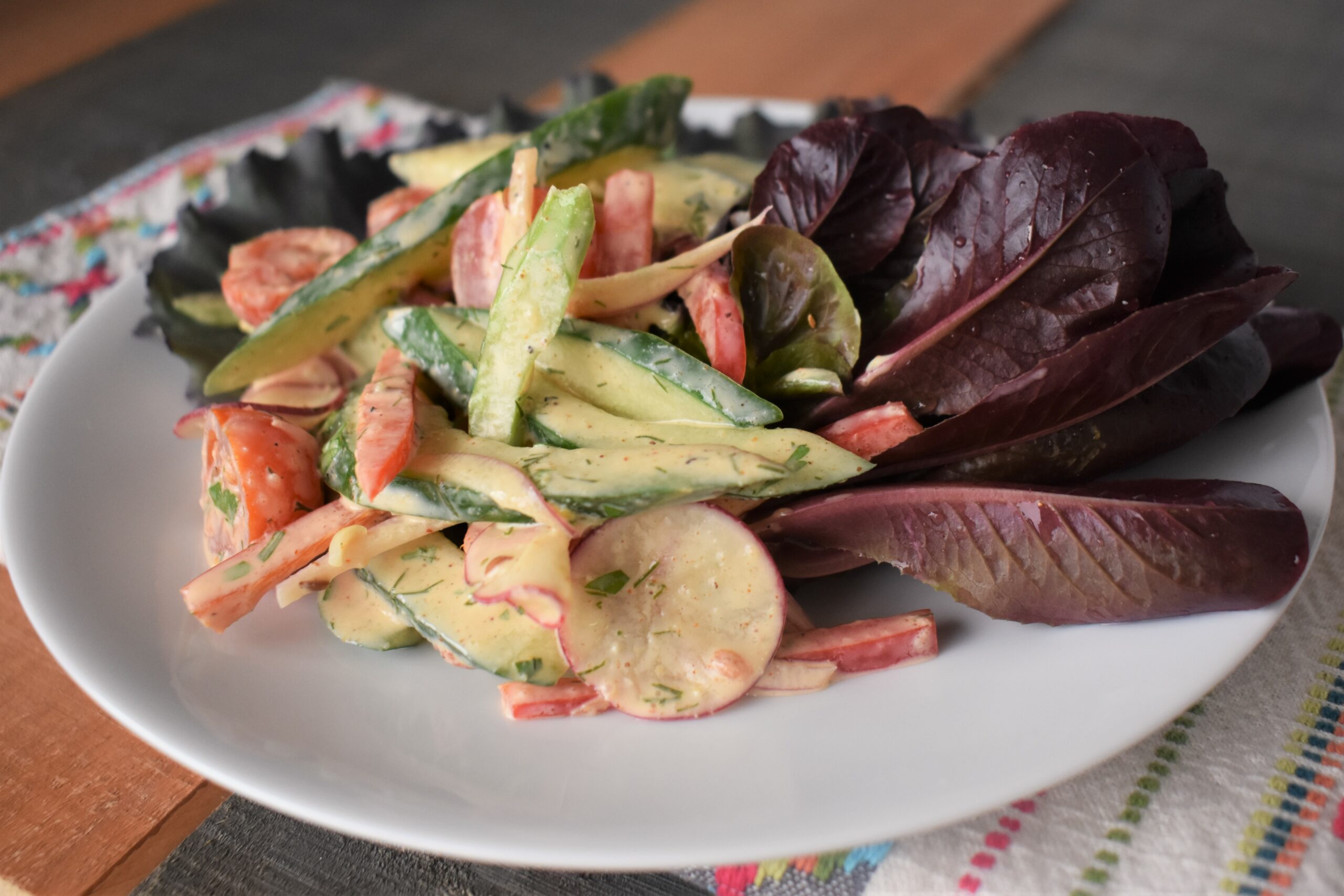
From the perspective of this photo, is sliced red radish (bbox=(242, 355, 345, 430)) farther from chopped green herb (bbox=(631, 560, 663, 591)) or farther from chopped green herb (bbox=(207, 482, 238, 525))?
chopped green herb (bbox=(631, 560, 663, 591))

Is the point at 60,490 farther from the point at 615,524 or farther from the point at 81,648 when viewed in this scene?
the point at 615,524

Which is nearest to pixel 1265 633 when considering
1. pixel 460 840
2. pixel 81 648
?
pixel 460 840

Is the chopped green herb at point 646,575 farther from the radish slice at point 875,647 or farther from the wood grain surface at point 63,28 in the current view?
the wood grain surface at point 63,28

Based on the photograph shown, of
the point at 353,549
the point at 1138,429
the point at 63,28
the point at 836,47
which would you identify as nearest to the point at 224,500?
the point at 353,549

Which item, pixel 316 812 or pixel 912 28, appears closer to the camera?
pixel 316 812

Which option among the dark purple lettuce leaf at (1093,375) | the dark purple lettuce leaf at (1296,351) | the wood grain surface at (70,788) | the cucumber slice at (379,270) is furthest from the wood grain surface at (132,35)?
the dark purple lettuce leaf at (1296,351)
